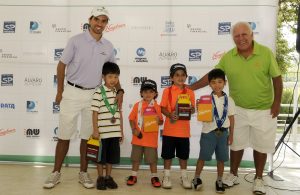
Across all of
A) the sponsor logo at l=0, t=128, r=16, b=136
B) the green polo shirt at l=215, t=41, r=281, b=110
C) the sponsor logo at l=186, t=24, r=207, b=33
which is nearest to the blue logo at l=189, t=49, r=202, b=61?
the sponsor logo at l=186, t=24, r=207, b=33

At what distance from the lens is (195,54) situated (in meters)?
4.21

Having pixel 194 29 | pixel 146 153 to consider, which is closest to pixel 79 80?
pixel 146 153

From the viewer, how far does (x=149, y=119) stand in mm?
3314

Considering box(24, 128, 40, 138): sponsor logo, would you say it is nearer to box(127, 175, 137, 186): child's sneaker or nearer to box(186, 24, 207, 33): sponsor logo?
box(127, 175, 137, 186): child's sneaker

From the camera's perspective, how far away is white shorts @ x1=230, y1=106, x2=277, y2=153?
10.8 feet

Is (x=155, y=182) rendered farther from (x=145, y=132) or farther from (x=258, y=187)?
(x=258, y=187)

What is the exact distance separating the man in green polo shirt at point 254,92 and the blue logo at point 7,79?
2.70 meters

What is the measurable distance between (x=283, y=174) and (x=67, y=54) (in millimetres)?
2915

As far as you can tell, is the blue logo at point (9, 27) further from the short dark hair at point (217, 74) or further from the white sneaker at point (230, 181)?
the white sneaker at point (230, 181)

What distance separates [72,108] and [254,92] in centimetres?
175

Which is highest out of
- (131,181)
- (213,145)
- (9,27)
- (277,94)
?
(9,27)

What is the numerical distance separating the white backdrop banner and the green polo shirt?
2.92 ft

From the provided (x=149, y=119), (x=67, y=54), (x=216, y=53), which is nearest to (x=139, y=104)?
(x=149, y=119)

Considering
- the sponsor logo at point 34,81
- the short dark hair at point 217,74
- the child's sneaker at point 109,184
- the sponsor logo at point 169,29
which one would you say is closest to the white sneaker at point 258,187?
the short dark hair at point 217,74
